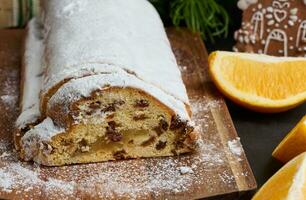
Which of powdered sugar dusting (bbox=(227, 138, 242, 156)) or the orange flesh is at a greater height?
the orange flesh

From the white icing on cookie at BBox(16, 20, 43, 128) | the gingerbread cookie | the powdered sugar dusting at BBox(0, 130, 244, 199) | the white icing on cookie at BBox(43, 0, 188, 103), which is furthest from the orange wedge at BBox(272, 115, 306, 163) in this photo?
the white icing on cookie at BBox(16, 20, 43, 128)

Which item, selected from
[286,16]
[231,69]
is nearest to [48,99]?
[231,69]

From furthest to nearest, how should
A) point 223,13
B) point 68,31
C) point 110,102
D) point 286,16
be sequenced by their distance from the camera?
point 223,13
point 286,16
point 68,31
point 110,102

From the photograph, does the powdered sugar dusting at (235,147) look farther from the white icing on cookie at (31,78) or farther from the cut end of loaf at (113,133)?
the white icing on cookie at (31,78)

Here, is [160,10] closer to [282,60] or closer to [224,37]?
[224,37]

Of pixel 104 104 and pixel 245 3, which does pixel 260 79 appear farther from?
pixel 104 104

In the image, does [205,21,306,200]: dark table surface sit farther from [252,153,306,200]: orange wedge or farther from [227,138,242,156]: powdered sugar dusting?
[252,153,306,200]: orange wedge

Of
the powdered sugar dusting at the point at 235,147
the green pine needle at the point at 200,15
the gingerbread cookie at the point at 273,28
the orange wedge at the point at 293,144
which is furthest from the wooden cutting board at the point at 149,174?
the green pine needle at the point at 200,15
